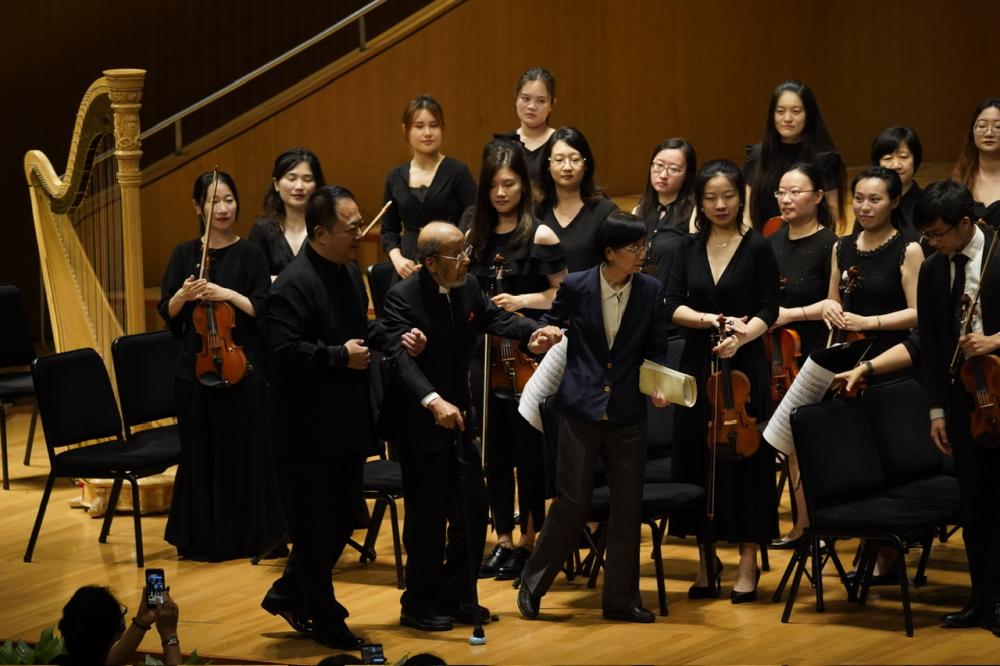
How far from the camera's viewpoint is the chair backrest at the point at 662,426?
570cm

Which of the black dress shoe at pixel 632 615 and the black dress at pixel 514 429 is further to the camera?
the black dress at pixel 514 429

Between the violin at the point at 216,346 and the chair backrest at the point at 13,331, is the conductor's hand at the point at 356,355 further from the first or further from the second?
the chair backrest at the point at 13,331

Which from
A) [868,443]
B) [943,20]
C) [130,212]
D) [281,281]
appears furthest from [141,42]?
[868,443]

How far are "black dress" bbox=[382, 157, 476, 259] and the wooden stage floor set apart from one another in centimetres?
114

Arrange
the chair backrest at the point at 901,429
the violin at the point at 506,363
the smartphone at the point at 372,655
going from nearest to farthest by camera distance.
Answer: the smartphone at the point at 372,655 < the chair backrest at the point at 901,429 < the violin at the point at 506,363

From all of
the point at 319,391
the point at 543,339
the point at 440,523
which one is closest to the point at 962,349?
the point at 543,339

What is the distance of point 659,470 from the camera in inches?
219

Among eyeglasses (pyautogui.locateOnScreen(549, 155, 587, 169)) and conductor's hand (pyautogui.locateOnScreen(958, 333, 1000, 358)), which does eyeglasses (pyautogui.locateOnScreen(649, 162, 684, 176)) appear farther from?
conductor's hand (pyautogui.locateOnScreen(958, 333, 1000, 358))

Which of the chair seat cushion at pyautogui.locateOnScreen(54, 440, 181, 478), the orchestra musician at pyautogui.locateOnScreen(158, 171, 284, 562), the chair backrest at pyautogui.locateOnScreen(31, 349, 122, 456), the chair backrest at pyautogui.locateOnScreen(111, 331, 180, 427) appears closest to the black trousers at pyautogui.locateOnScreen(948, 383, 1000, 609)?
the orchestra musician at pyautogui.locateOnScreen(158, 171, 284, 562)

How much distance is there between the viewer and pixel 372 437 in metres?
5.03

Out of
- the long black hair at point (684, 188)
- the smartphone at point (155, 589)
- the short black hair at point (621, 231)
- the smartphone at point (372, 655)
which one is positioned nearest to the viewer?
the smartphone at point (155, 589)

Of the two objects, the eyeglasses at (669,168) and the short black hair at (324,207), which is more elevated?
the eyeglasses at (669,168)

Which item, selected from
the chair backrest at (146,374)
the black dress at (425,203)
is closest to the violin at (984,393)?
the black dress at (425,203)

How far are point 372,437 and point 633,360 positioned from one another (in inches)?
32.1
